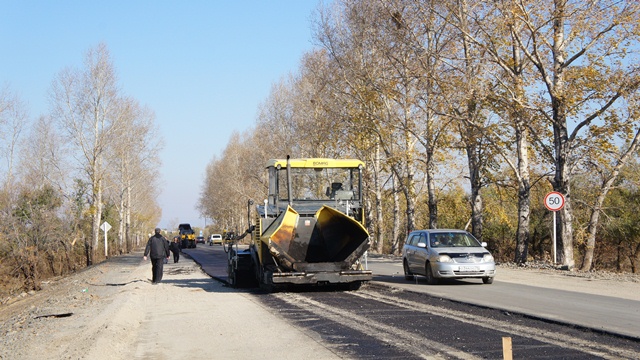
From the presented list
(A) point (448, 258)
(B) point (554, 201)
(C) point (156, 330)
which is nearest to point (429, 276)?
(A) point (448, 258)

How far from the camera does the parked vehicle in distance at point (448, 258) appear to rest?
21.0 meters

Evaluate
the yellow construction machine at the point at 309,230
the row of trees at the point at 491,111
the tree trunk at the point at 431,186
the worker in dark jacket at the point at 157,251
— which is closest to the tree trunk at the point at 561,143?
the row of trees at the point at 491,111

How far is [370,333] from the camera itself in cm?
1152

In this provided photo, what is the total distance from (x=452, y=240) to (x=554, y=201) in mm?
6078

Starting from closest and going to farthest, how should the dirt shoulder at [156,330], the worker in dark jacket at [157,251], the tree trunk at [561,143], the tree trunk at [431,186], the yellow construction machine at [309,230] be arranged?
the dirt shoulder at [156,330], the yellow construction machine at [309,230], the worker in dark jacket at [157,251], the tree trunk at [561,143], the tree trunk at [431,186]

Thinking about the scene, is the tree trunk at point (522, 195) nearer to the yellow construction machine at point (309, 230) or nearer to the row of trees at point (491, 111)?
the row of trees at point (491, 111)

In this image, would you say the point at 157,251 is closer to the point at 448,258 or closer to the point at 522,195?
the point at 448,258

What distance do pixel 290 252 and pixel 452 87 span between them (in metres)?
15.2

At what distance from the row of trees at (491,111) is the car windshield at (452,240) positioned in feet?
22.9

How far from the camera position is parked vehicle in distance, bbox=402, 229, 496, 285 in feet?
68.8

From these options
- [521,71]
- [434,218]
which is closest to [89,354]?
[521,71]

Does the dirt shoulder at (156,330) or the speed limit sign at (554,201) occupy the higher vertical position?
the speed limit sign at (554,201)

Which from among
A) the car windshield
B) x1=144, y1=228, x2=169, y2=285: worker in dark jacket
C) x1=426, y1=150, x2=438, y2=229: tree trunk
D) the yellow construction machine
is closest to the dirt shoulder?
the yellow construction machine

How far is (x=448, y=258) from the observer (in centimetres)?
2111
